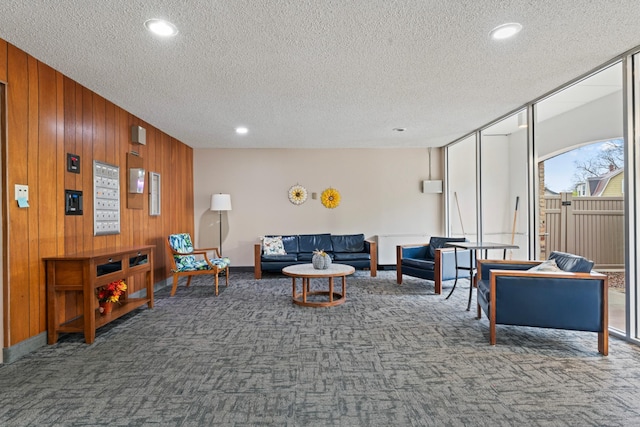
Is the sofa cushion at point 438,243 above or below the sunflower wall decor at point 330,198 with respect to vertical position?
below

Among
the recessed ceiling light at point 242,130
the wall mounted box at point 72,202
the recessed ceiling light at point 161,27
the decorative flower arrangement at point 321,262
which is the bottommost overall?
the decorative flower arrangement at point 321,262

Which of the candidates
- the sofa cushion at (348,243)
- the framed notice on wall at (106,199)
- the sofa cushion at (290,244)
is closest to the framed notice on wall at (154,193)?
the framed notice on wall at (106,199)

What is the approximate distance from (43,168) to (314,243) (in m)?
4.63

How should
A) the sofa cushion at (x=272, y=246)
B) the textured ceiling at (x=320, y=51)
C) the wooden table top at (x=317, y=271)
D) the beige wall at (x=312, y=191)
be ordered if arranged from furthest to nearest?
the beige wall at (x=312, y=191) < the sofa cushion at (x=272, y=246) < the wooden table top at (x=317, y=271) < the textured ceiling at (x=320, y=51)

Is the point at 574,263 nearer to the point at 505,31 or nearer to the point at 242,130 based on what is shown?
the point at 505,31

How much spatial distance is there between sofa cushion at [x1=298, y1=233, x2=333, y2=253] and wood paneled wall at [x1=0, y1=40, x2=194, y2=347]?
3.21 metres

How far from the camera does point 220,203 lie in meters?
6.69

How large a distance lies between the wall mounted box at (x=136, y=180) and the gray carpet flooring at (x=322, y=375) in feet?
5.75

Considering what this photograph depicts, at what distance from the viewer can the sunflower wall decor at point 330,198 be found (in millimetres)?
7367

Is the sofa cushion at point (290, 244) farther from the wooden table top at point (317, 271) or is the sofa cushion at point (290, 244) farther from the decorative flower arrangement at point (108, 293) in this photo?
the decorative flower arrangement at point (108, 293)

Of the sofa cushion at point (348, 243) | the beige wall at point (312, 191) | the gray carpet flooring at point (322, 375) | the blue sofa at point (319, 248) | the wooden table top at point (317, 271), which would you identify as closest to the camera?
the gray carpet flooring at point (322, 375)

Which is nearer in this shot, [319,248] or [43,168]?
[43,168]

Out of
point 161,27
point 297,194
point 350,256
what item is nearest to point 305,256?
point 350,256

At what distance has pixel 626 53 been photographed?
120 inches
